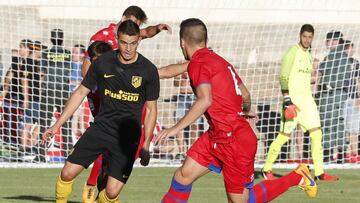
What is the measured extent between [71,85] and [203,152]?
8566mm

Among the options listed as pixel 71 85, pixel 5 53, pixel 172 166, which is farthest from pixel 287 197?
pixel 5 53

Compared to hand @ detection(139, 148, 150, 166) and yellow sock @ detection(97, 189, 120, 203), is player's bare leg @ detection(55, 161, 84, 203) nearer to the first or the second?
yellow sock @ detection(97, 189, 120, 203)

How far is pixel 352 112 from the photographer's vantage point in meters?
18.3

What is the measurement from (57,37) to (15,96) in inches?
47.1

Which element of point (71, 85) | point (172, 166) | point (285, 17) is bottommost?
point (172, 166)

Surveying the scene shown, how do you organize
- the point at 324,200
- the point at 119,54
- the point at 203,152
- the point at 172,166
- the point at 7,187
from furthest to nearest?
A: the point at 172,166, the point at 7,187, the point at 324,200, the point at 119,54, the point at 203,152

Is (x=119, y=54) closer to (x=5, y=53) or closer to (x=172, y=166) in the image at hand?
(x=172, y=166)

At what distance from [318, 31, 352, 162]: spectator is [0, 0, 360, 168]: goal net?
17mm

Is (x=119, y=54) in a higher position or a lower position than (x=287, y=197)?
higher

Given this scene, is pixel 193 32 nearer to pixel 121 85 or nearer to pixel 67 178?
pixel 121 85

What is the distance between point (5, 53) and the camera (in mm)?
18469

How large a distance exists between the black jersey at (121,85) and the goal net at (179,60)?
6912 mm

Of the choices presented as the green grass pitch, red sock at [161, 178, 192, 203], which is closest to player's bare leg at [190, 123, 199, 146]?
the green grass pitch

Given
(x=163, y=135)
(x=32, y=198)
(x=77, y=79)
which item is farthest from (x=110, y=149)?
(x=77, y=79)
